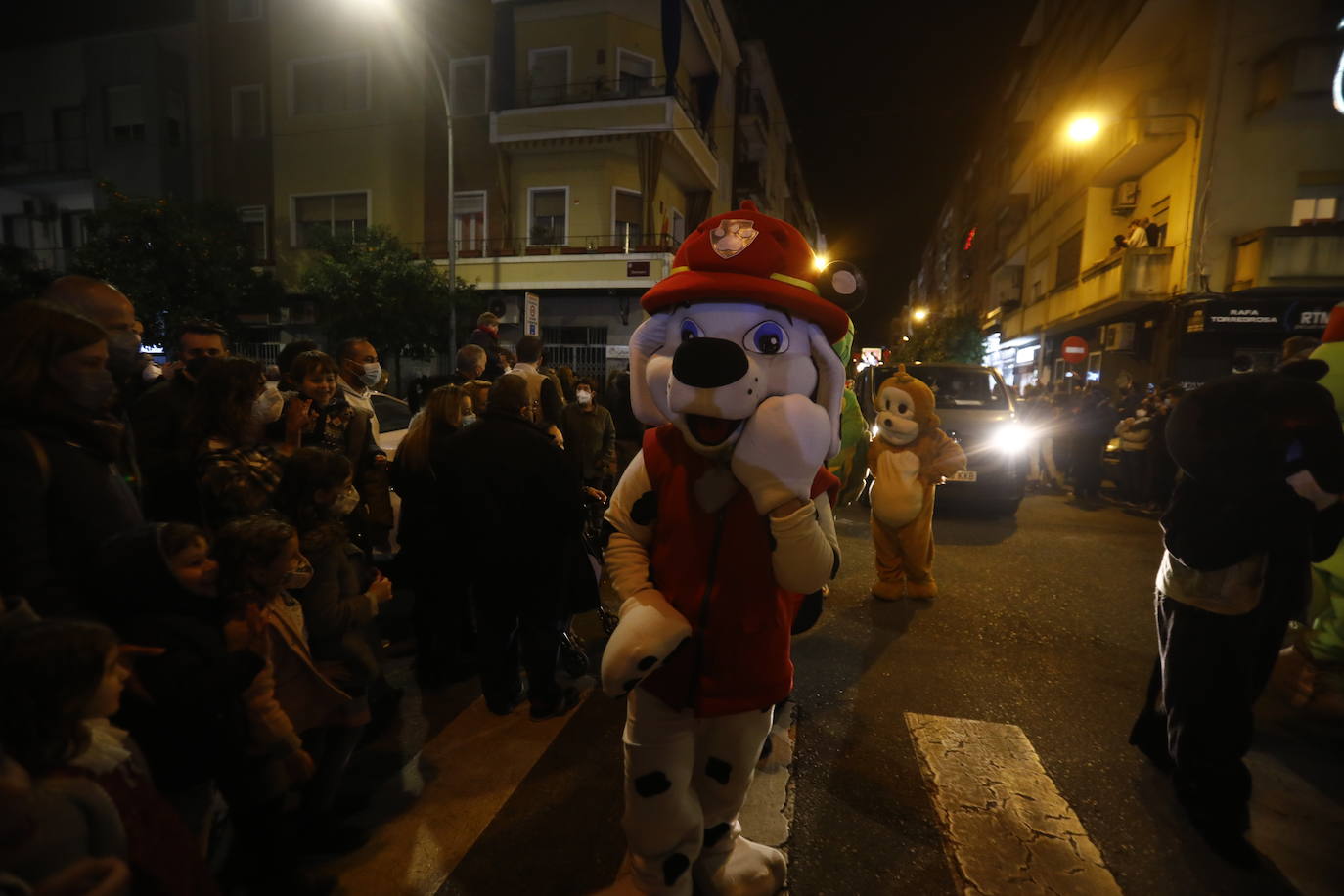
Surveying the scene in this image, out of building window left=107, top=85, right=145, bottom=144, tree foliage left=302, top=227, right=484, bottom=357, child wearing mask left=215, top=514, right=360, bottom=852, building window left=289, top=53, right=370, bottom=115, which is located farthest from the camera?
building window left=107, top=85, right=145, bottom=144

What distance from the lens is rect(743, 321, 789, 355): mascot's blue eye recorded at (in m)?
1.93

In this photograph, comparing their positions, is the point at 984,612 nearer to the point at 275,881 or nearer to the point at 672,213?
the point at 275,881

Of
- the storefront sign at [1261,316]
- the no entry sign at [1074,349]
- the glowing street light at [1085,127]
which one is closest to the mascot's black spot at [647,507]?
the storefront sign at [1261,316]

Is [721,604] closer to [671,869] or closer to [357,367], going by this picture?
[671,869]

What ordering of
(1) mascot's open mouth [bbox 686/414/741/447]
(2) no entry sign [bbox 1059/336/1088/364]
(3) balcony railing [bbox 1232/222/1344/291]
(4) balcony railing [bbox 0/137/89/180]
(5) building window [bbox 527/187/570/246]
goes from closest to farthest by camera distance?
(1) mascot's open mouth [bbox 686/414/741/447] < (3) balcony railing [bbox 1232/222/1344/291] < (2) no entry sign [bbox 1059/336/1088/364] < (5) building window [bbox 527/187/570/246] < (4) balcony railing [bbox 0/137/89/180]

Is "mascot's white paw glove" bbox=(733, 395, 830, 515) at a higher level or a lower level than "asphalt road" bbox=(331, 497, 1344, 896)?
higher

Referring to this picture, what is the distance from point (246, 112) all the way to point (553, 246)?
10599 millimetres

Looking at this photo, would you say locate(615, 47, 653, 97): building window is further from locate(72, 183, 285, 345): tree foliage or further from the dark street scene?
the dark street scene

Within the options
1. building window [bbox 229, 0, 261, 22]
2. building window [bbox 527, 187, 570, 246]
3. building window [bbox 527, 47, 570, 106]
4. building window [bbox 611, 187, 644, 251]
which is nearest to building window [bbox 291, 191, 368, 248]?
building window [bbox 527, 187, 570, 246]

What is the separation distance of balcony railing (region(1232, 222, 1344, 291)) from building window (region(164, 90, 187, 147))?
90.2 ft

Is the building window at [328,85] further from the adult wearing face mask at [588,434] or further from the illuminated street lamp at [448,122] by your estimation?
the adult wearing face mask at [588,434]

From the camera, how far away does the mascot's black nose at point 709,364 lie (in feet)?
5.75

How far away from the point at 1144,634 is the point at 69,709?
17.8ft

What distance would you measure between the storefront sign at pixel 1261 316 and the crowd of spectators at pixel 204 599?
53.0 ft
